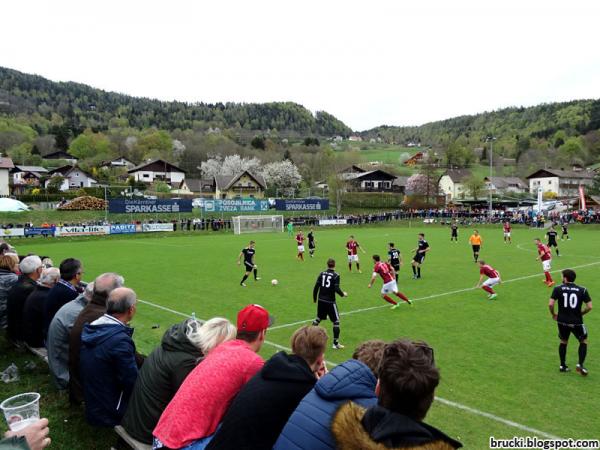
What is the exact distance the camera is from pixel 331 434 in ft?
9.21

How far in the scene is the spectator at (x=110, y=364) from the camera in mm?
4902

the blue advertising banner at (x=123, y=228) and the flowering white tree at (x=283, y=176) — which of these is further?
the flowering white tree at (x=283, y=176)

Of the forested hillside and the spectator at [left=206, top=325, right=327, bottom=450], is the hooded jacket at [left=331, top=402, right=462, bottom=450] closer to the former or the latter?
the spectator at [left=206, top=325, right=327, bottom=450]

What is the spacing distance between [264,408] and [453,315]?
11173 mm

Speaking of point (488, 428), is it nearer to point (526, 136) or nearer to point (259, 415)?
point (259, 415)

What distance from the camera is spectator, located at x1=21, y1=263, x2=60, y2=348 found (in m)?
7.88

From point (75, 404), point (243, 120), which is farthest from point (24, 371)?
point (243, 120)

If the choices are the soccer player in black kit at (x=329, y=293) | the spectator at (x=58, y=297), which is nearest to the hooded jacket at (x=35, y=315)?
the spectator at (x=58, y=297)

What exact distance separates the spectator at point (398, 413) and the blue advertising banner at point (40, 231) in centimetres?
4533

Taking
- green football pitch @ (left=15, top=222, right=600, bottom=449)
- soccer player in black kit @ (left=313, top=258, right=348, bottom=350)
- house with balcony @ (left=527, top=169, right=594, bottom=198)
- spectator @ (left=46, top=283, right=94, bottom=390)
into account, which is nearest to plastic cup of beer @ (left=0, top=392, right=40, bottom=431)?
spectator @ (left=46, top=283, right=94, bottom=390)

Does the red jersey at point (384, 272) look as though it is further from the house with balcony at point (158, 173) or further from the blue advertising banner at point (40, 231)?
the house with balcony at point (158, 173)

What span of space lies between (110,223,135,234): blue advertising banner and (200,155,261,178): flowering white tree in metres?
54.2

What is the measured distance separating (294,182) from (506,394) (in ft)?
Result: 300

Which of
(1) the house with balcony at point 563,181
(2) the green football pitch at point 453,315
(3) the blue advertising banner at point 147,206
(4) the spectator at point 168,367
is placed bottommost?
(2) the green football pitch at point 453,315
